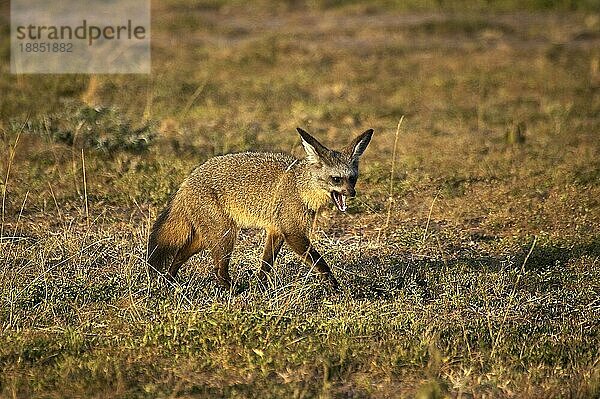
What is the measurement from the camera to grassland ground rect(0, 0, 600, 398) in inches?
204

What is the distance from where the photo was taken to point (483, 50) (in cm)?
1636

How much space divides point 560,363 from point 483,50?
1165 centimetres

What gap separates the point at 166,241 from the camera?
638cm

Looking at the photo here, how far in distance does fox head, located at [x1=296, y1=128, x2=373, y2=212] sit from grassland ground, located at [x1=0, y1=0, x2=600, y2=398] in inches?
24.3

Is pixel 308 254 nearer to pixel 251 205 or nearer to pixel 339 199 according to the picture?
pixel 339 199

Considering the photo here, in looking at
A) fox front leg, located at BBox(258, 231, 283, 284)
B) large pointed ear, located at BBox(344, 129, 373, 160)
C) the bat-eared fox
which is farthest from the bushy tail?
large pointed ear, located at BBox(344, 129, 373, 160)

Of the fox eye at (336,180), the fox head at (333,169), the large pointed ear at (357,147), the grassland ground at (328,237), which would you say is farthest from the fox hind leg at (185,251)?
the large pointed ear at (357,147)

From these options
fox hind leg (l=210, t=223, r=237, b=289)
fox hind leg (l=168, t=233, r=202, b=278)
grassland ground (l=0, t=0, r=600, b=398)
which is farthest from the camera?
fox hind leg (l=168, t=233, r=202, b=278)

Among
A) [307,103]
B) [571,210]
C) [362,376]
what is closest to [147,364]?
[362,376]

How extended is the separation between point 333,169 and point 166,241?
1.17 m

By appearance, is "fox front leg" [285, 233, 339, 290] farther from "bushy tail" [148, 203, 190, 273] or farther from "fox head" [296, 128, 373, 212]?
"bushy tail" [148, 203, 190, 273]

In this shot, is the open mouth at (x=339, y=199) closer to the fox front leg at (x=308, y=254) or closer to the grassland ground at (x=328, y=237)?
the fox front leg at (x=308, y=254)

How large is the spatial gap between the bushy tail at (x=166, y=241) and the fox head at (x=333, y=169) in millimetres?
907

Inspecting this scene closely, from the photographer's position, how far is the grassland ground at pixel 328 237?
204 inches
